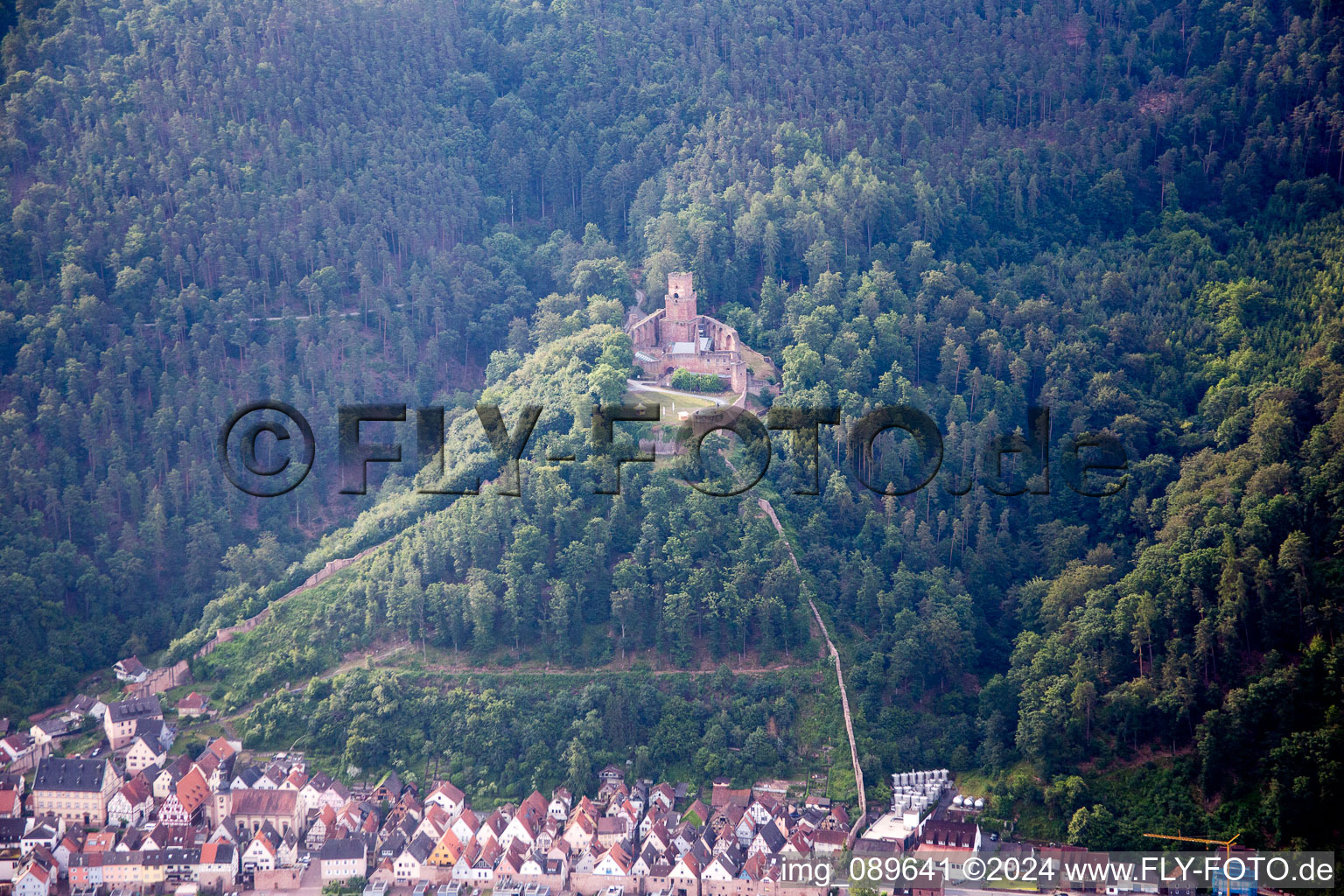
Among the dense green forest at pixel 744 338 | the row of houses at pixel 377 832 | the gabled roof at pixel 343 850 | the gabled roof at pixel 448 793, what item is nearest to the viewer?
the row of houses at pixel 377 832

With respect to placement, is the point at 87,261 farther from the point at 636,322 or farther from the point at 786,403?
the point at 786,403

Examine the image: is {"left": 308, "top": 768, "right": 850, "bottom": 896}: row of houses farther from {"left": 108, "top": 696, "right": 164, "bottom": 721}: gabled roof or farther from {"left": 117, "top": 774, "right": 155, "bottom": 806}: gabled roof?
{"left": 108, "top": 696, "right": 164, "bottom": 721}: gabled roof

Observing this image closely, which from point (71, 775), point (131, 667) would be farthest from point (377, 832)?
point (131, 667)

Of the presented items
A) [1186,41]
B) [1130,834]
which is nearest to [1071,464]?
[1130,834]

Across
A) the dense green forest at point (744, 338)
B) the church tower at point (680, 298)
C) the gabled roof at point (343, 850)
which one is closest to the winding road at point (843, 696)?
the dense green forest at point (744, 338)

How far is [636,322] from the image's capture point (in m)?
73.9

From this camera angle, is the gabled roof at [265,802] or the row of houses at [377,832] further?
the gabled roof at [265,802]

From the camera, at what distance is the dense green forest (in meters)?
57.9

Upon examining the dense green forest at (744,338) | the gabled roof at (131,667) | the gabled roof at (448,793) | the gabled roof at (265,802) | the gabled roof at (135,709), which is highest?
the dense green forest at (744,338)

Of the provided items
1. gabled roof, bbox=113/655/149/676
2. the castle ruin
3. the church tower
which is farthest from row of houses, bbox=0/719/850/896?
the church tower

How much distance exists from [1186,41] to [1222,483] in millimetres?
37836

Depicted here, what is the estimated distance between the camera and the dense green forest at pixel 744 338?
5794cm

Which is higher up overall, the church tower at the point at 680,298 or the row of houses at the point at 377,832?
the church tower at the point at 680,298

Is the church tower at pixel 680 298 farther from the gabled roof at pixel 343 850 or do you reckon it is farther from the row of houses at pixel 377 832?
the gabled roof at pixel 343 850
